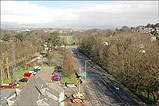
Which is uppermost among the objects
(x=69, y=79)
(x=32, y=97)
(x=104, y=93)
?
(x=32, y=97)

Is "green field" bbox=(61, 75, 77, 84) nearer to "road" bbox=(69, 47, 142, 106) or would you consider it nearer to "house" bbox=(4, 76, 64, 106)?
"road" bbox=(69, 47, 142, 106)

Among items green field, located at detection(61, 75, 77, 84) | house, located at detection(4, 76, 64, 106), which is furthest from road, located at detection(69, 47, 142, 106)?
house, located at detection(4, 76, 64, 106)

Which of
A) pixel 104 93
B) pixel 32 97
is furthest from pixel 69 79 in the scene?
pixel 32 97

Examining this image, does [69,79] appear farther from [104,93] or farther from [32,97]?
[32,97]

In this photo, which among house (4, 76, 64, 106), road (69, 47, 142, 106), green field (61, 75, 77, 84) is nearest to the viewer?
house (4, 76, 64, 106)

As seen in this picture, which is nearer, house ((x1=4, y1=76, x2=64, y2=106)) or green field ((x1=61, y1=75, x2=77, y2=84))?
house ((x1=4, y1=76, x2=64, y2=106))

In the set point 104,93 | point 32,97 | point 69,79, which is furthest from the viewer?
point 69,79

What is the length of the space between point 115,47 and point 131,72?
11339 mm

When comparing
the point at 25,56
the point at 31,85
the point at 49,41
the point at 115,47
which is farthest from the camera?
the point at 49,41

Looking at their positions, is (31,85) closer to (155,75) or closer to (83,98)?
(83,98)

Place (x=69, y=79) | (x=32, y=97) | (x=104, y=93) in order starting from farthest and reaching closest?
(x=69, y=79)
(x=104, y=93)
(x=32, y=97)

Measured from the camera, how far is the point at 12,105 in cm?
1220

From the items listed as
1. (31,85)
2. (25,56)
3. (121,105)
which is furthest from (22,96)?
(25,56)

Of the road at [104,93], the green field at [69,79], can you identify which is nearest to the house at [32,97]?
the road at [104,93]
